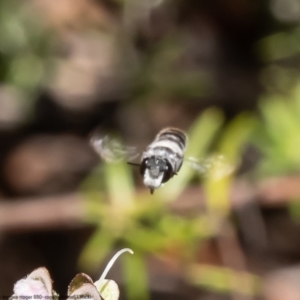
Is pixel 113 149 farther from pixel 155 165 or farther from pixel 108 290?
pixel 108 290

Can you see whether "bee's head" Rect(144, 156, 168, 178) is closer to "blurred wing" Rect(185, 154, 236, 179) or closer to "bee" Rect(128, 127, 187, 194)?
"bee" Rect(128, 127, 187, 194)

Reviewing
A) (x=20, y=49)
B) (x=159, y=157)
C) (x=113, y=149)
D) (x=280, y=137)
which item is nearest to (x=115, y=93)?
(x=20, y=49)

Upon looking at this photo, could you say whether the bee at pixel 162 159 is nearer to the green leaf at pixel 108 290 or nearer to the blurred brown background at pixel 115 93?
the green leaf at pixel 108 290

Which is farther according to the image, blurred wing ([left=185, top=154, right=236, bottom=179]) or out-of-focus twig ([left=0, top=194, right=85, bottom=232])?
out-of-focus twig ([left=0, top=194, right=85, bottom=232])

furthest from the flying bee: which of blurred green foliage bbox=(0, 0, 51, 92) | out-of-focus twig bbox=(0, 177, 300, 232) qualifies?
blurred green foliage bbox=(0, 0, 51, 92)

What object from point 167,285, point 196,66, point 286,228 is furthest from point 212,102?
point 167,285

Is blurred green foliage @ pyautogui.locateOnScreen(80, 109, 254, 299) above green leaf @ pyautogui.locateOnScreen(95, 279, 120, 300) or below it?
above

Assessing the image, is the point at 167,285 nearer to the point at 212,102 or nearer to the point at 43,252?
the point at 43,252
